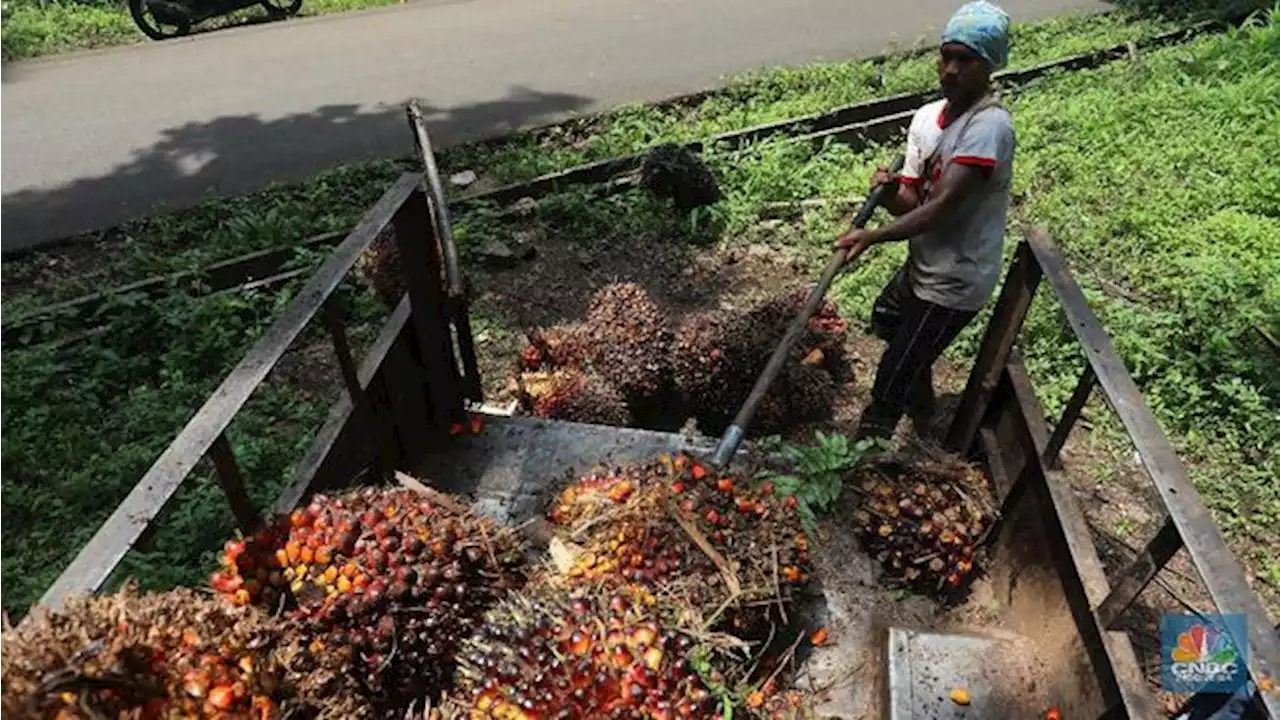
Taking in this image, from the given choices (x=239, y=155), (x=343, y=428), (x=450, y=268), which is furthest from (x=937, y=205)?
(x=239, y=155)

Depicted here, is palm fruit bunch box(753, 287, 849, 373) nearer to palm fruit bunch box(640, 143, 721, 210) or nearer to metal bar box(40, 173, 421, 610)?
palm fruit bunch box(640, 143, 721, 210)

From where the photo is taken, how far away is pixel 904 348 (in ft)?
13.8

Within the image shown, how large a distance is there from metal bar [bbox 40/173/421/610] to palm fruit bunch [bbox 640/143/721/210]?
14.0 feet

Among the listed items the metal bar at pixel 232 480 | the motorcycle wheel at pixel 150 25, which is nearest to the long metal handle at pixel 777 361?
the metal bar at pixel 232 480

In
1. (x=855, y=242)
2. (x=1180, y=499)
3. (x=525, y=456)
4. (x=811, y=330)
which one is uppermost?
(x=855, y=242)

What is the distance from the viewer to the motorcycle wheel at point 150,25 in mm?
10578

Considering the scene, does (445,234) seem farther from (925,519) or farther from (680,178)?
(680,178)

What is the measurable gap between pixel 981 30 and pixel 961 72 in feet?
0.57

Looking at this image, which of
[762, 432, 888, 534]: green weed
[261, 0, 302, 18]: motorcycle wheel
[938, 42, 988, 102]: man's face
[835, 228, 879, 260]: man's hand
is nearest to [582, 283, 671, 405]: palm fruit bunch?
[762, 432, 888, 534]: green weed

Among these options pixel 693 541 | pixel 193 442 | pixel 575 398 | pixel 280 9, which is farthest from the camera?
pixel 280 9

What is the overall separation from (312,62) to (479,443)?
796cm

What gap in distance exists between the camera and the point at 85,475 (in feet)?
14.8

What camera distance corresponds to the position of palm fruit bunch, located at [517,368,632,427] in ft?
15.0

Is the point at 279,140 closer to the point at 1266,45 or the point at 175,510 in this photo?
the point at 175,510
